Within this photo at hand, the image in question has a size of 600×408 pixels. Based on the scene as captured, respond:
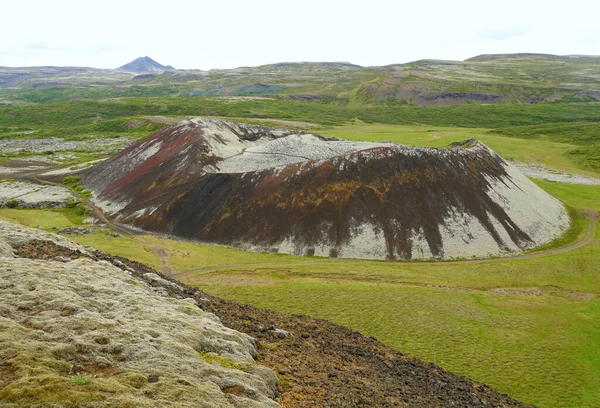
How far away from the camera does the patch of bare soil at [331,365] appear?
19.9 metres

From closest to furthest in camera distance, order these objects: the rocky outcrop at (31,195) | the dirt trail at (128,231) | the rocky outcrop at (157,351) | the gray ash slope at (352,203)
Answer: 1. the rocky outcrop at (157,351)
2. the dirt trail at (128,231)
3. the gray ash slope at (352,203)
4. the rocky outcrop at (31,195)

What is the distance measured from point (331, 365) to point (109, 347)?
12.5 metres

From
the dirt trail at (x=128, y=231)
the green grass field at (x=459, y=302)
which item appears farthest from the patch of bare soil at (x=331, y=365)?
the dirt trail at (x=128, y=231)

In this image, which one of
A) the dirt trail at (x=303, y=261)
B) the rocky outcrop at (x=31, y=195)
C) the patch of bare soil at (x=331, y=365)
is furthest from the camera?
the rocky outcrop at (x=31, y=195)

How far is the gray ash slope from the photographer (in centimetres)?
5762

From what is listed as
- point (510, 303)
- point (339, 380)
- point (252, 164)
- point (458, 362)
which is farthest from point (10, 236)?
point (252, 164)

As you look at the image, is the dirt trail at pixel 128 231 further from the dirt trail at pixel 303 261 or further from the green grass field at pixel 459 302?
the green grass field at pixel 459 302

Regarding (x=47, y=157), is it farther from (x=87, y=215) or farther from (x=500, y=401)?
(x=500, y=401)

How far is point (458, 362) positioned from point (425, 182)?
36719mm

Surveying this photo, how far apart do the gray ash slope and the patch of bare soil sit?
88.2ft

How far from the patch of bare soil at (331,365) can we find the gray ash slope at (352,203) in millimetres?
26876

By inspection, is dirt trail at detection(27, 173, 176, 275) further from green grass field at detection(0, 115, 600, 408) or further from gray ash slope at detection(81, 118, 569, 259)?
gray ash slope at detection(81, 118, 569, 259)

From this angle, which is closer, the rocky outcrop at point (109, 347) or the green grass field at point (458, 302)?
the rocky outcrop at point (109, 347)

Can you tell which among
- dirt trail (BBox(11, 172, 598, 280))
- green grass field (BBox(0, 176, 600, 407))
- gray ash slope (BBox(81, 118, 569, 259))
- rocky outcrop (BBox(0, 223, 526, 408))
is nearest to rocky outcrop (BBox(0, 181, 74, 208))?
gray ash slope (BBox(81, 118, 569, 259))
